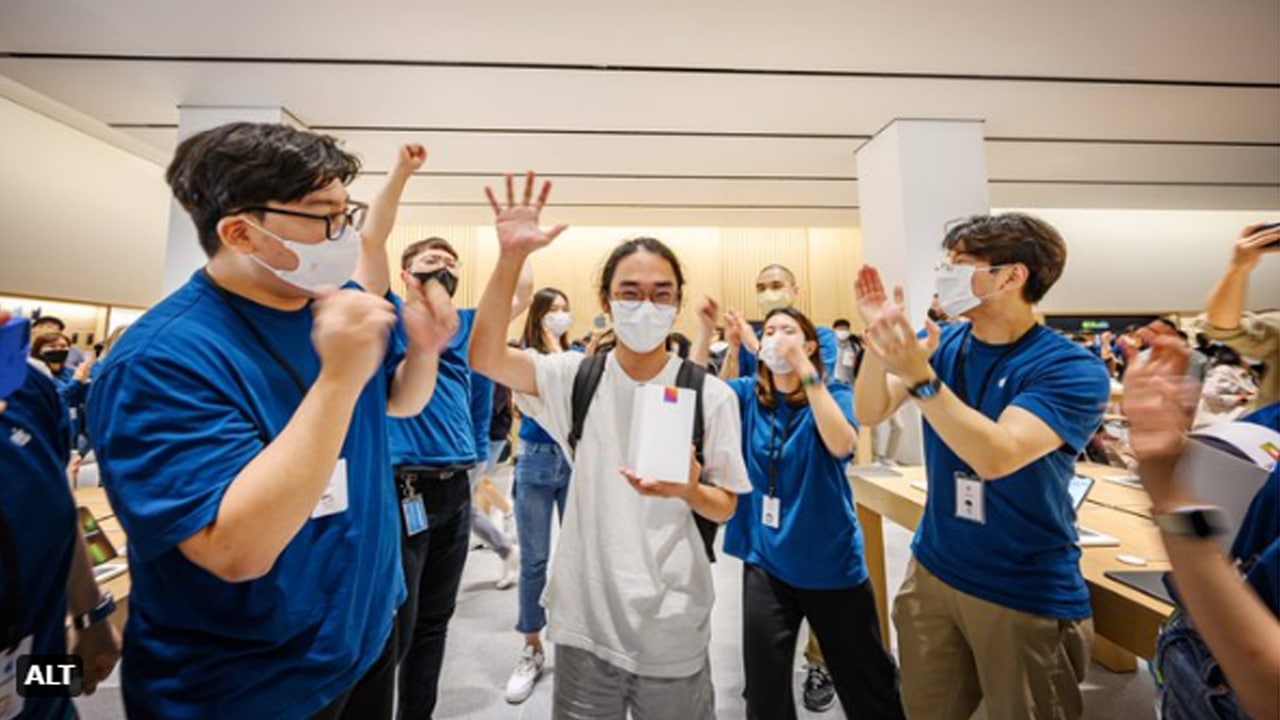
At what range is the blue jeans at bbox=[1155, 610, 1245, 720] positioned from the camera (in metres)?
0.79

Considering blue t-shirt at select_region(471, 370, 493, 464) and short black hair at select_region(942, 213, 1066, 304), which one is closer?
short black hair at select_region(942, 213, 1066, 304)

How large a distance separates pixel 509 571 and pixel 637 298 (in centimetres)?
304

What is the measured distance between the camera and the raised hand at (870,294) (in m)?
1.49

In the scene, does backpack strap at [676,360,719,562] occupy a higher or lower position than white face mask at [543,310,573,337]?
lower

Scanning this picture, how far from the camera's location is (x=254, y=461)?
0.71 metres

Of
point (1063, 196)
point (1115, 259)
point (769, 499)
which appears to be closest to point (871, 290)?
point (769, 499)

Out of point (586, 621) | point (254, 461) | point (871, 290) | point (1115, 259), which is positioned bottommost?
point (586, 621)

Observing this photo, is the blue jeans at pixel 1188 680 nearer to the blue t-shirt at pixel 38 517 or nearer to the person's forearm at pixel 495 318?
the person's forearm at pixel 495 318

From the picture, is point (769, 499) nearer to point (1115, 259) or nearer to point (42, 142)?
point (42, 142)

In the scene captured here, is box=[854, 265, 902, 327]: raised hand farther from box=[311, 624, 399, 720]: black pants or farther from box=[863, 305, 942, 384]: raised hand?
box=[311, 624, 399, 720]: black pants

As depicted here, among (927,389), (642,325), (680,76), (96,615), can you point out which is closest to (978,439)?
(927,389)

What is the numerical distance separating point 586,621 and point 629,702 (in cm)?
22

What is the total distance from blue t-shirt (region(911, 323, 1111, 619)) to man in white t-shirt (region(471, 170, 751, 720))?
0.70 m

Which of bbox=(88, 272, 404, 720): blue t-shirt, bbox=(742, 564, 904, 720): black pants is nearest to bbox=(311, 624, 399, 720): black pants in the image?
bbox=(88, 272, 404, 720): blue t-shirt
